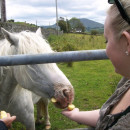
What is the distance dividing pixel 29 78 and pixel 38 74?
0.15m

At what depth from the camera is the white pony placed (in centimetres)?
223

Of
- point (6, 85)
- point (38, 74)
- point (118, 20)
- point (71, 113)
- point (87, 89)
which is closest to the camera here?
point (118, 20)

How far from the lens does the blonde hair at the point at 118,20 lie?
88 centimetres

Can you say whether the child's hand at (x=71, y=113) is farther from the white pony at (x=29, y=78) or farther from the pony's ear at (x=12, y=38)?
the pony's ear at (x=12, y=38)

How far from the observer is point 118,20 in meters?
0.93

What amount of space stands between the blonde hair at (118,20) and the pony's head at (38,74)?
129 cm

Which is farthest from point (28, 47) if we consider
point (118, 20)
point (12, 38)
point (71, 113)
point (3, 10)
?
point (3, 10)

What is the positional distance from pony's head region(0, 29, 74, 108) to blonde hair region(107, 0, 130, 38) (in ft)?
4.23

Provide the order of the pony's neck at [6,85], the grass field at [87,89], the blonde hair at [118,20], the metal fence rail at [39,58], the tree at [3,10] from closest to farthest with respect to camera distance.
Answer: the blonde hair at [118,20], the metal fence rail at [39,58], the pony's neck at [6,85], the grass field at [87,89], the tree at [3,10]

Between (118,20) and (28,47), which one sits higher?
(118,20)

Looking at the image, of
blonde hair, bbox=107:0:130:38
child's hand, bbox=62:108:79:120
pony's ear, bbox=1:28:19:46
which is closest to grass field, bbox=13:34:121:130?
pony's ear, bbox=1:28:19:46

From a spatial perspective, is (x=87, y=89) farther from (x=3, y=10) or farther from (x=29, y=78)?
(x=3, y=10)

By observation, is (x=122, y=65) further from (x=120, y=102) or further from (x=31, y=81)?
(x=31, y=81)

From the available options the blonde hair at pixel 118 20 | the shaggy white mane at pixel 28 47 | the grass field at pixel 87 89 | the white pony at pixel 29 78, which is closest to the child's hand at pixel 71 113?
the white pony at pixel 29 78
